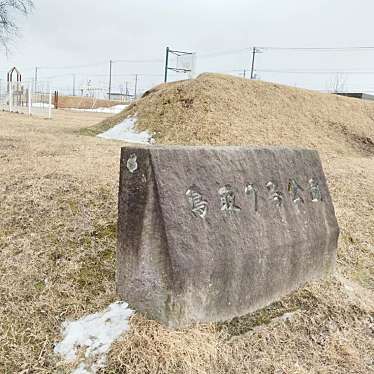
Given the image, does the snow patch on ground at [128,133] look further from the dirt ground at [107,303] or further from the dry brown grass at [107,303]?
the dirt ground at [107,303]

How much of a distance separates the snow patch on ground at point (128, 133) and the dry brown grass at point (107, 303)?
4.73m

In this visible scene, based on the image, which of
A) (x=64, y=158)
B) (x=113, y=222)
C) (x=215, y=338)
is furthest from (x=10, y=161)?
(x=215, y=338)

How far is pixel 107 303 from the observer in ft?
8.77

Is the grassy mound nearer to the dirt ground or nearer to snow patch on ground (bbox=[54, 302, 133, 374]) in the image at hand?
the dirt ground

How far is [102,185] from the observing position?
4.26 metres

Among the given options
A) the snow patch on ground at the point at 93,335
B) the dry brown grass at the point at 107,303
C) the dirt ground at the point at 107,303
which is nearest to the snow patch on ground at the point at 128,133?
the dry brown grass at the point at 107,303

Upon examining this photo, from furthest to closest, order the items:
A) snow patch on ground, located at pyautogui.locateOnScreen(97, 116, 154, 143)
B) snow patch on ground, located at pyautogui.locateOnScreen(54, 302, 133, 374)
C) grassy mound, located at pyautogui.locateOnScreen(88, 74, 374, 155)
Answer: snow patch on ground, located at pyautogui.locateOnScreen(97, 116, 154, 143)
grassy mound, located at pyautogui.locateOnScreen(88, 74, 374, 155)
snow patch on ground, located at pyautogui.locateOnScreen(54, 302, 133, 374)

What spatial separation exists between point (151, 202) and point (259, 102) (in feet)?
28.9

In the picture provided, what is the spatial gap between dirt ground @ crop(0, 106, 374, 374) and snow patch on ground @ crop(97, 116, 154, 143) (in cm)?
490

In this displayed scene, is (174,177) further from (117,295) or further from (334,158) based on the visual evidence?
(334,158)

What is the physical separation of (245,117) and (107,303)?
755 centimetres

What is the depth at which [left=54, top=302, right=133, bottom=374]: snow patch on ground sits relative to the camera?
2.27 meters

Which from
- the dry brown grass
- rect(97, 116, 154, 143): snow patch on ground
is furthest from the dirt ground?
rect(97, 116, 154, 143): snow patch on ground

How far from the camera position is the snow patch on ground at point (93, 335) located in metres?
2.27
